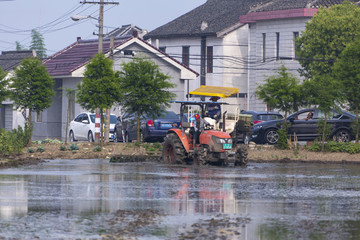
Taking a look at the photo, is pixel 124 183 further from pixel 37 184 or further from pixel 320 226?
pixel 320 226

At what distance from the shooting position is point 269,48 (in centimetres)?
5597

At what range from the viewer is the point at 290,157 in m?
30.0

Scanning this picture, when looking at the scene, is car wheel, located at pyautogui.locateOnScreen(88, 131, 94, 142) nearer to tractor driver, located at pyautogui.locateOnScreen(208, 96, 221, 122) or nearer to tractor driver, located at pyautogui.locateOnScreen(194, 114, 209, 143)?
tractor driver, located at pyautogui.locateOnScreen(208, 96, 221, 122)

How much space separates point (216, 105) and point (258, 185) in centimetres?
845

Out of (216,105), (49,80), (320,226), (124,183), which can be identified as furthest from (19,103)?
(320,226)

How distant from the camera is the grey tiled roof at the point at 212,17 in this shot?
58.7 meters

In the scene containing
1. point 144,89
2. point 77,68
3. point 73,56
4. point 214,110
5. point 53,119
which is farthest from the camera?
point 53,119

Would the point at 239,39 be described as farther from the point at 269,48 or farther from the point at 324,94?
the point at 324,94

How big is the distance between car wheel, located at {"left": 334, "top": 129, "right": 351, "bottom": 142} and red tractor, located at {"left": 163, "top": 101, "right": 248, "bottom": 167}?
7.97 m

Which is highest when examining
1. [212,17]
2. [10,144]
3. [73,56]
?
[212,17]

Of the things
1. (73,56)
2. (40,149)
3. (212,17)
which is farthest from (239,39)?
(40,149)

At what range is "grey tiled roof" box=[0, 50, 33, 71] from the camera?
5775 cm

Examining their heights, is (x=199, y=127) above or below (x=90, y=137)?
above

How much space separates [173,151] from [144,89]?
6.97 m
